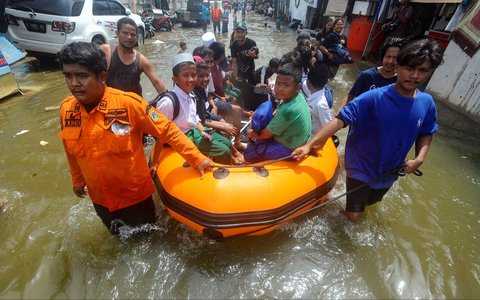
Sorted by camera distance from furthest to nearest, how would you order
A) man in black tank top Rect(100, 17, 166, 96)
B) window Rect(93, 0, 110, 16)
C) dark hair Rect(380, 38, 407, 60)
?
1. window Rect(93, 0, 110, 16)
2. man in black tank top Rect(100, 17, 166, 96)
3. dark hair Rect(380, 38, 407, 60)

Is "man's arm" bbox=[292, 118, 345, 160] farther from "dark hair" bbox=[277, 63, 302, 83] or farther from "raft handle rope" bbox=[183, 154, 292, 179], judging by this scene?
"dark hair" bbox=[277, 63, 302, 83]

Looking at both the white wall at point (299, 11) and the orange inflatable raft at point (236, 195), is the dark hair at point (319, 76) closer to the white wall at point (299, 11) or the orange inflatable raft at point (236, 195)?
the orange inflatable raft at point (236, 195)

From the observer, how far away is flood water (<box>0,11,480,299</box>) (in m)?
2.36

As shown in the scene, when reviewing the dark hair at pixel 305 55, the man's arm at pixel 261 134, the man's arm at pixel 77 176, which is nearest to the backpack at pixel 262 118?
the man's arm at pixel 261 134

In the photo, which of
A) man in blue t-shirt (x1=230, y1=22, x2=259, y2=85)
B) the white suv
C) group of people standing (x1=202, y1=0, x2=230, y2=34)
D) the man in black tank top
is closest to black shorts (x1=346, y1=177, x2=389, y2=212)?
the man in black tank top

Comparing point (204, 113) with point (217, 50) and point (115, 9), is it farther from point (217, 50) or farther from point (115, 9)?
point (115, 9)

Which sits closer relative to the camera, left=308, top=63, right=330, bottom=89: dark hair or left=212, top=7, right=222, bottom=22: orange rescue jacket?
left=308, top=63, right=330, bottom=89: dark hair

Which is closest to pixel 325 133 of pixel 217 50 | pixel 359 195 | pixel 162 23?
pixel 359 195

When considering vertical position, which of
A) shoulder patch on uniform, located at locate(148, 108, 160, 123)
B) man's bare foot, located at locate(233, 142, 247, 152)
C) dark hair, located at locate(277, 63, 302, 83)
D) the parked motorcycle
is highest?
dark hair, located at locate(277, 63, 302, 83)

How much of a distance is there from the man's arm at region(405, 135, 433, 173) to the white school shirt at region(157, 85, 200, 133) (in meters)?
2.11

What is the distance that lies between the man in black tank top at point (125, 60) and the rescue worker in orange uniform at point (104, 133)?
1521 mm

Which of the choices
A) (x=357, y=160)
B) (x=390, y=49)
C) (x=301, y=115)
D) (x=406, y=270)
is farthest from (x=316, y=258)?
(x=390, y=49)

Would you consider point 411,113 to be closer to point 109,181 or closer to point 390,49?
point 390,49

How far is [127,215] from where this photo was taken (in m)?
2.31
